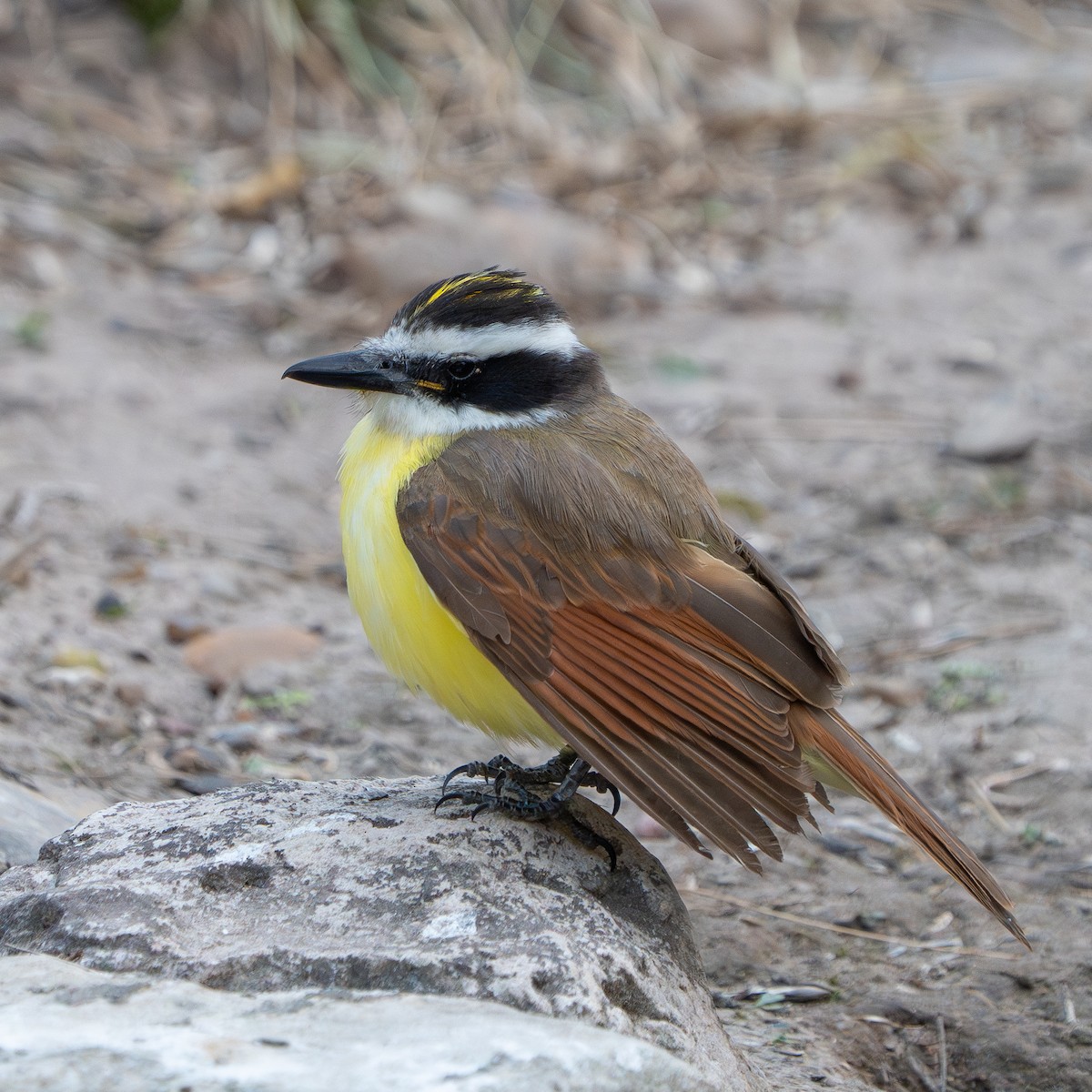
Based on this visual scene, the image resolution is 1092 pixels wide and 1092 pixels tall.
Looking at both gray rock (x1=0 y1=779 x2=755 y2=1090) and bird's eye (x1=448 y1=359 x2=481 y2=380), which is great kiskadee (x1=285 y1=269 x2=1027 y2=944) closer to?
bird's eye (x1=448 y1=359 x2=481 y2=380)

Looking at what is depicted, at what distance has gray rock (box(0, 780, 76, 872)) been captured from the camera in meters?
4.36

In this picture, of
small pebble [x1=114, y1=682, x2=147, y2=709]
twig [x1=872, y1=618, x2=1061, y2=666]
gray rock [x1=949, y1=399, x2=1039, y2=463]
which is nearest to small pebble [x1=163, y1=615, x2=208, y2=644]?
small pebble [x1=114, y1=682, x2=147, y2=709]

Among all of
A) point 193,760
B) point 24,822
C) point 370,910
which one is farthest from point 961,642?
point 24,822

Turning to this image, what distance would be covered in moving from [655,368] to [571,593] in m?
5.69

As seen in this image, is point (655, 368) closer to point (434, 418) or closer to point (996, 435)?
point (996, 435)

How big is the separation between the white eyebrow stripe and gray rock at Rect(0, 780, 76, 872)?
1.74 metres

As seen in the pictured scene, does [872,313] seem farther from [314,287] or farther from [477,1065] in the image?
[477,1065]

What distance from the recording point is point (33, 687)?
596 centimetres

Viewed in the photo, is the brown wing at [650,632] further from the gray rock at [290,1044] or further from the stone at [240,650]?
the stone at [240,650]

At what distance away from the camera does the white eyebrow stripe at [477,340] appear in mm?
4809

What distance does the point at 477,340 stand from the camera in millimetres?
A: 4824

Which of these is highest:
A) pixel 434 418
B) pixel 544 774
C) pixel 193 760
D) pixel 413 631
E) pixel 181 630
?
pixel 434 418

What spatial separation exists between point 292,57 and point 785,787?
991 centimetres

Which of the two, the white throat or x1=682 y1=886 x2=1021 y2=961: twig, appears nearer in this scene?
the white throat
